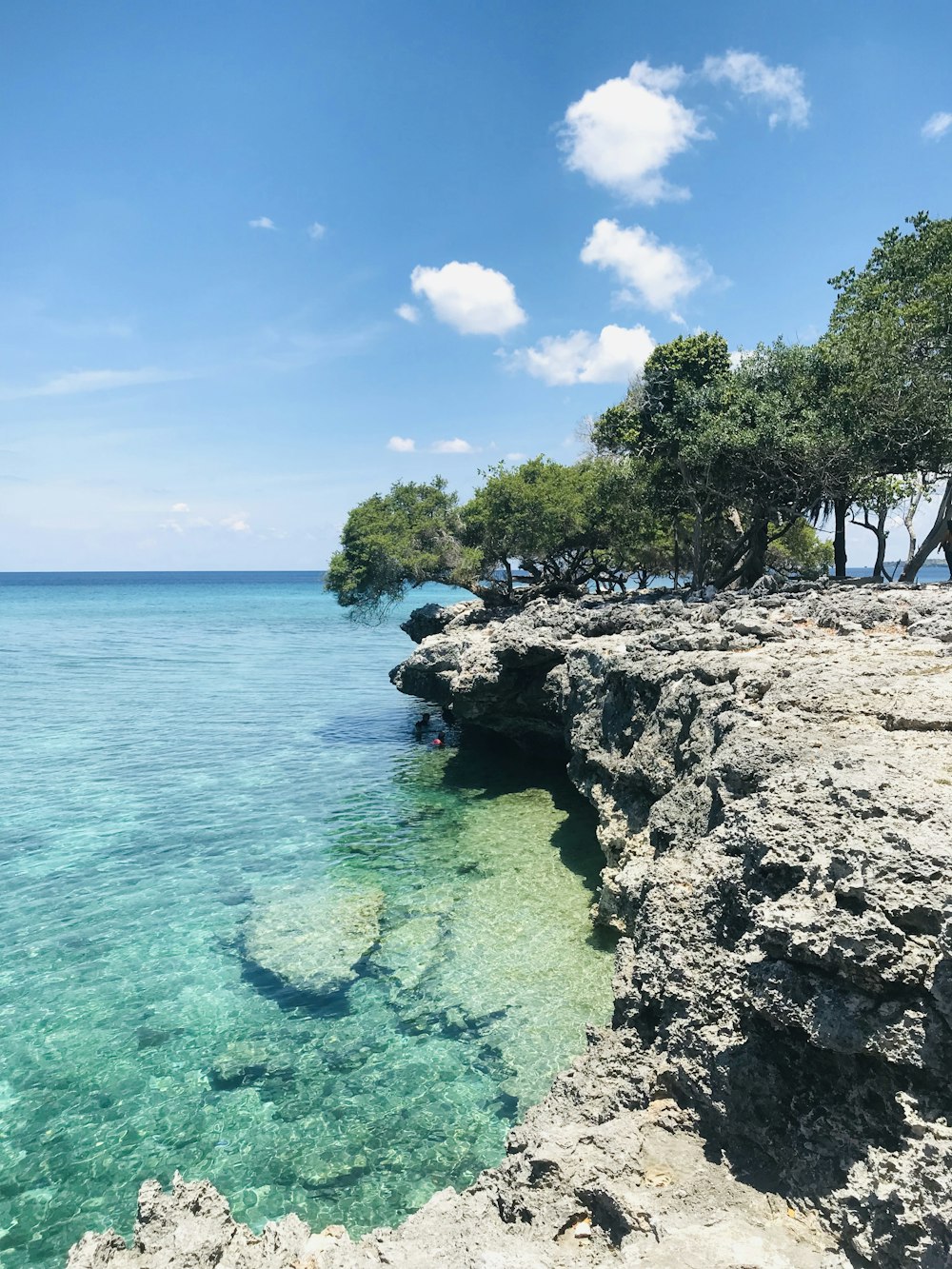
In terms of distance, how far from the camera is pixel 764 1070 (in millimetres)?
5211

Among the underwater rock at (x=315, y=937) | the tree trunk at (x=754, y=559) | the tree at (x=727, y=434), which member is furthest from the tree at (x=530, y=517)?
the underwater rock at (x=315, y=937)

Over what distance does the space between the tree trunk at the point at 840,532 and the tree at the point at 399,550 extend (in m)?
14.5

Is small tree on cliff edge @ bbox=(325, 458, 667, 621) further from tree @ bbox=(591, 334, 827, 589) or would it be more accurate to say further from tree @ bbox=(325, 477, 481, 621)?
tree @ bbox=(591, 334, 827, 589)

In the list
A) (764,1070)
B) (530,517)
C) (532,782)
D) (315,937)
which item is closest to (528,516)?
(530,517)

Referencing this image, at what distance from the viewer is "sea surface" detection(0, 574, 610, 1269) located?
8188mm

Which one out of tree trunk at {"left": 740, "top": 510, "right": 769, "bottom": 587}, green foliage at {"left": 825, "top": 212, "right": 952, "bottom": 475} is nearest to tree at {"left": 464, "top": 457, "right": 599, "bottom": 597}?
tree trunk at {"left": 740, "top": 510, "right": 769, "bottom": 587}

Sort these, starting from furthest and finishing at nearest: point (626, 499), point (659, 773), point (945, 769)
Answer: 1. point (626, 499)
2. point (659, 773)
3. point (945, 769)

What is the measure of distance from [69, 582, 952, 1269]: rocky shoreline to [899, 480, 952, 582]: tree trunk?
17.9m

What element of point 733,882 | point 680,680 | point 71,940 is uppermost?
point 680,680

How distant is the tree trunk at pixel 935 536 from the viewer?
22.8 meters

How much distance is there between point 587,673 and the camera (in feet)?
56.2

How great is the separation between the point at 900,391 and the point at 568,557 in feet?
59.4

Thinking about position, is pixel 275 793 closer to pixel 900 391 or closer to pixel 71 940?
pixel 71 940

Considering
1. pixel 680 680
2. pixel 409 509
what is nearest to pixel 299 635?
pixel 409 509
